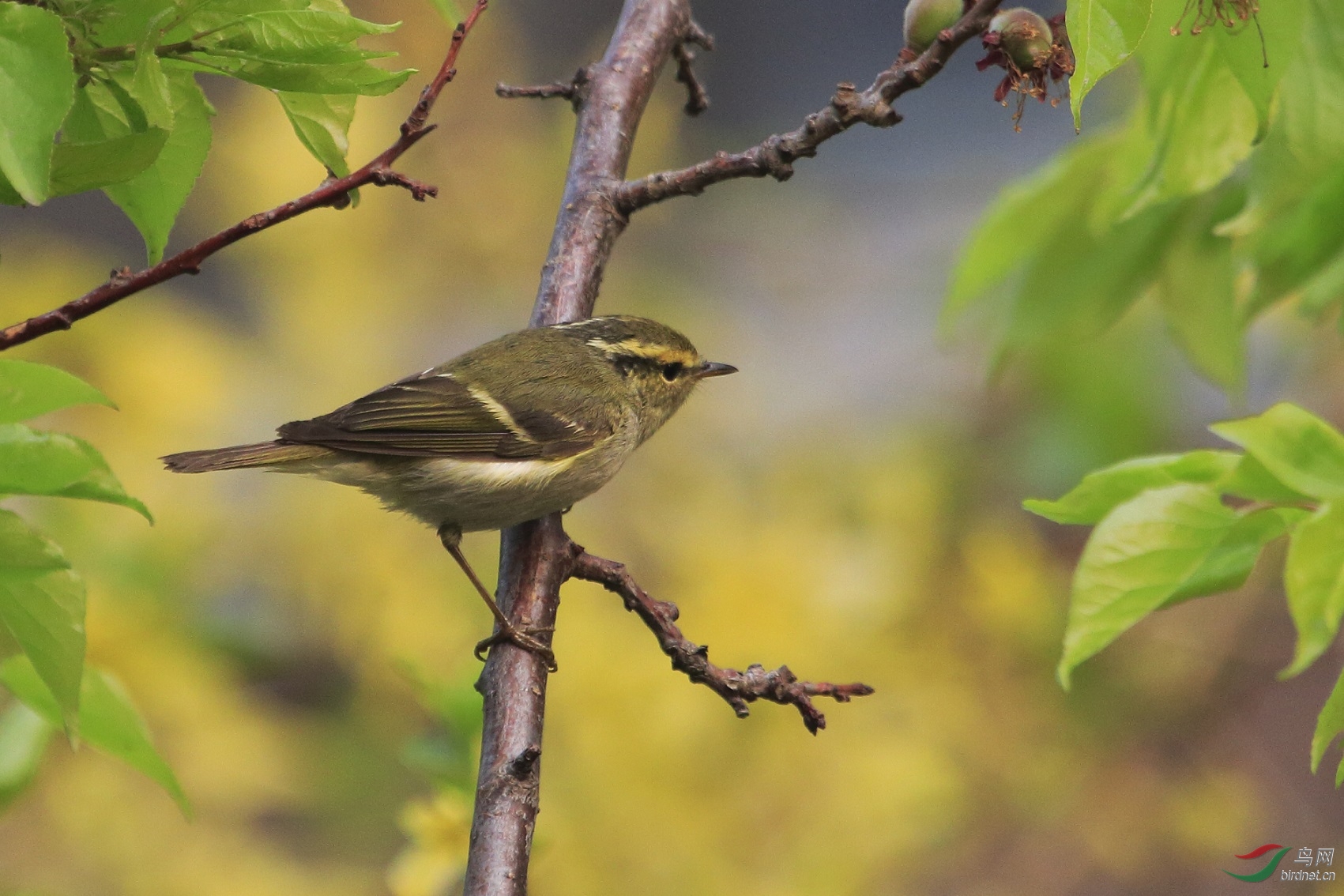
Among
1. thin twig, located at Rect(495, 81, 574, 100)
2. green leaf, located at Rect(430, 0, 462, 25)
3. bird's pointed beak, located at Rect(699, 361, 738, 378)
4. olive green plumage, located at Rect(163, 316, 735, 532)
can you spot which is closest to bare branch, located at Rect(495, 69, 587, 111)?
thin twig, located at Rect(495, 81, 574, 100)

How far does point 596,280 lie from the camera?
193 cm

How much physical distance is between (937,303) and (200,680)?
2.91 metres

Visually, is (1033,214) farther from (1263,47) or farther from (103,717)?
(103,717)

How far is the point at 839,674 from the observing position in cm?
315

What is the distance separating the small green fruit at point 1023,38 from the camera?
1238 mm

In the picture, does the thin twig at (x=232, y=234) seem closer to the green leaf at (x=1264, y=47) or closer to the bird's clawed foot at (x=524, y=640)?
the bird's clawed foot at (x=524, y=640)

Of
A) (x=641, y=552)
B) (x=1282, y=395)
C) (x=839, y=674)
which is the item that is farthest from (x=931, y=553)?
(x=1282, y=395)

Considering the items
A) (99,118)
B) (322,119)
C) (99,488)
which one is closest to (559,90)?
(322,119)

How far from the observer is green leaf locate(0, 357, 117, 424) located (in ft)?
3.06

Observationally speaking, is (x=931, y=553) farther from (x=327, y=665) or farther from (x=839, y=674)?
(x=327, y=665)

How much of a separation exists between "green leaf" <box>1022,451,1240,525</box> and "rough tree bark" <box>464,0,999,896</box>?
31 cm

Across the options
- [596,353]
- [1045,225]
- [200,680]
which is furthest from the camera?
[200,680]

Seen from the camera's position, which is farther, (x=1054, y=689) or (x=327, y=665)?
(x=327, y=665)

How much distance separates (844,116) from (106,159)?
2.56 ft
